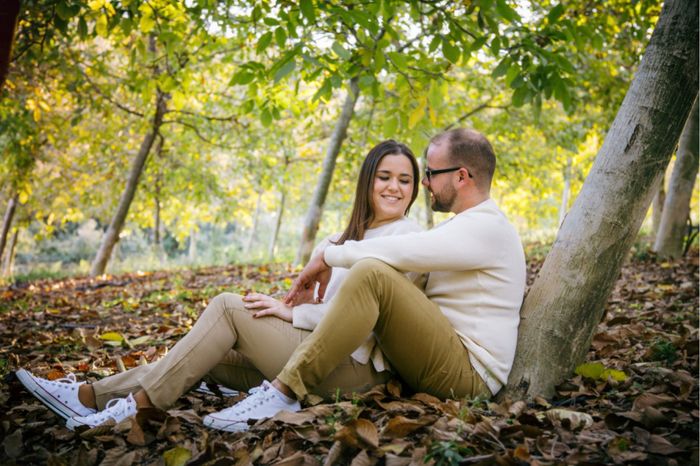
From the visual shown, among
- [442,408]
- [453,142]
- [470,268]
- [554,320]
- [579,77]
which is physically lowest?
[442,408]

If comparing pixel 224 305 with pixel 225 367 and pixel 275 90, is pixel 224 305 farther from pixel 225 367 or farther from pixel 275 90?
pixel 275 90

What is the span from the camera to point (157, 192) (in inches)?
577

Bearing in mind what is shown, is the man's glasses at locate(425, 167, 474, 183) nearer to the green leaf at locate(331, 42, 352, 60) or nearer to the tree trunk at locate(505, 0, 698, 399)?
the tree trunk at locate(505, 0, 698, 399)

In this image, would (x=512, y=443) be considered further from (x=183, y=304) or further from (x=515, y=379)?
(x=183, y=304)

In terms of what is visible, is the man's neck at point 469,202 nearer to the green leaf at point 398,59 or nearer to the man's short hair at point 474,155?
the man's short hair at point 474,155

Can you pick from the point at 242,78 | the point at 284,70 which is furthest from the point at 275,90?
the point at 284,70

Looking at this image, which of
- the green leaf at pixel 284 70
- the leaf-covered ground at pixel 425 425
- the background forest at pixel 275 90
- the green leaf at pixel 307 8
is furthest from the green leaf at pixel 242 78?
the leaf-covered ground at pixel 425 425

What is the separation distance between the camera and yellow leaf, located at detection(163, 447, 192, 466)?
222cm

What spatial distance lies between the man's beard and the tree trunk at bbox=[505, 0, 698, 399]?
637 millimetres

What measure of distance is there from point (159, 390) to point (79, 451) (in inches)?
17.5

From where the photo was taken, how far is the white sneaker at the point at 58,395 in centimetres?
269

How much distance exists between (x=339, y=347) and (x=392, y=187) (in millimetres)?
1197

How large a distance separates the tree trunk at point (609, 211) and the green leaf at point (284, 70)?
194cm

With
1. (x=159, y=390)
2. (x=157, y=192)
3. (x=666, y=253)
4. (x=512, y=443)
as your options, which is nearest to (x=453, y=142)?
(x=512, y=443)
